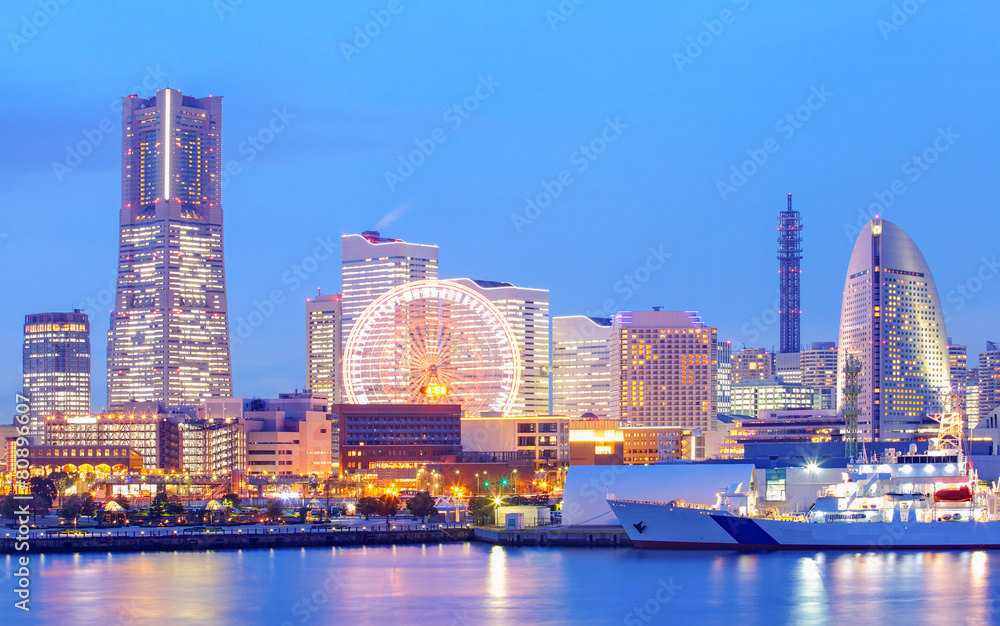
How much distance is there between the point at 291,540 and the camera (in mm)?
94250

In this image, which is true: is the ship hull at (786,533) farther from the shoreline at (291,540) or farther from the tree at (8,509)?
the tree at (8,509)

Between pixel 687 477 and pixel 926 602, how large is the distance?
1036 inches

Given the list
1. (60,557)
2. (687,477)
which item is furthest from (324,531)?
(687,477)

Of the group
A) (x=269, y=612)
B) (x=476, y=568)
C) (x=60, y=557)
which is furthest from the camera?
(x=60, y=557)

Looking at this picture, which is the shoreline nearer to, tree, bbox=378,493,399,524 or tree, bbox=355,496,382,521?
tree, bbox=378,493,399,524

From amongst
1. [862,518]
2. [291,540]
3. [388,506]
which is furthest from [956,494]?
[388,506]

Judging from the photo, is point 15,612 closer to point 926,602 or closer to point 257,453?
point 926,602

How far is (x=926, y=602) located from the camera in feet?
216

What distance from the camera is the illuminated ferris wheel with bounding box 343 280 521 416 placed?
5290 inches

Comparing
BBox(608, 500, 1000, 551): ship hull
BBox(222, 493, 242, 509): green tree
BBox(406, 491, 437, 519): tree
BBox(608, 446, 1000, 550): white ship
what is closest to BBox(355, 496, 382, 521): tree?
BBox(406, 491, 437, 519): tree

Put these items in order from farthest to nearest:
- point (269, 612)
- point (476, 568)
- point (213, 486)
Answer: point (213, 486), point (476, 568), point (269, 612)

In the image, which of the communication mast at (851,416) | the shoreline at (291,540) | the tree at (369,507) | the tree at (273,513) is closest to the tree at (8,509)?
the tree at (273,513)

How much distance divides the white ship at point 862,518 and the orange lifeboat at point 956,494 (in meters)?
0.06

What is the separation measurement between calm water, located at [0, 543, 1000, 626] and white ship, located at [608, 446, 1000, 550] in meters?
1.60
